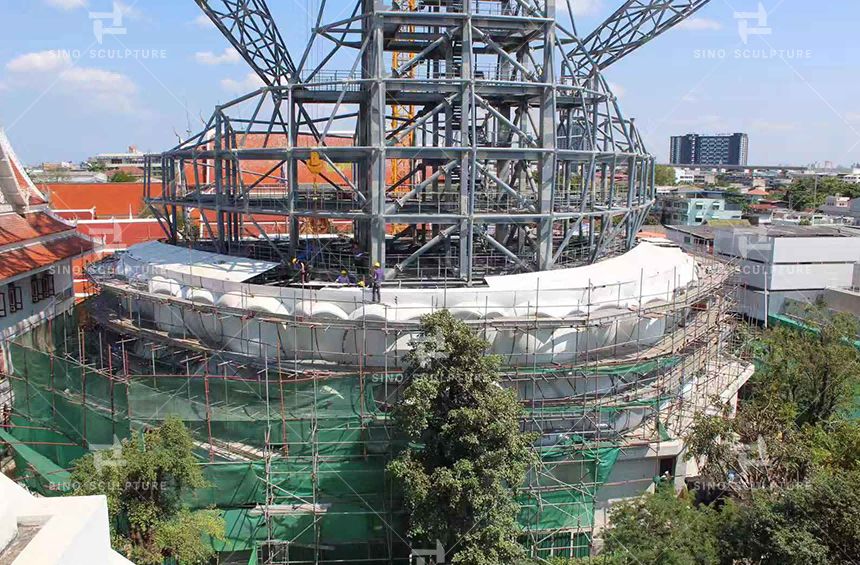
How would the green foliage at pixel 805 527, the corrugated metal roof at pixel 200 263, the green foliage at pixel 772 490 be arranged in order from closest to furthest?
the green foliage at pixel 805 527
the green foliage at pixel 772 490
the corrugated metal roof at pixel 200 263

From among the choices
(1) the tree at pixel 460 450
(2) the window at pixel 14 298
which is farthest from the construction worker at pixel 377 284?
(2) the window at pixel 14 298

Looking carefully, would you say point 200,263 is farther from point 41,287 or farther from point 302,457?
point 302,457

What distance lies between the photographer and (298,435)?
16.9 metres

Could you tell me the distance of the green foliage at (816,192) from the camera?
9050 cm

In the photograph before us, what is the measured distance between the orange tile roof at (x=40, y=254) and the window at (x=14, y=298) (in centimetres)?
99

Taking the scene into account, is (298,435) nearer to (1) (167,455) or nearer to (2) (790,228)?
(1) (167,455)

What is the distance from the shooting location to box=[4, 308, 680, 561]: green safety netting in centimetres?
1653

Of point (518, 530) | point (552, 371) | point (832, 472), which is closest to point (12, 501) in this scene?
point (518, 530)

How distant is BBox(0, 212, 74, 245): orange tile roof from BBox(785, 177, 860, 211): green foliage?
298 feet

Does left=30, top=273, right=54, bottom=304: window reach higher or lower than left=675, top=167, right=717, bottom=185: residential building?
lower

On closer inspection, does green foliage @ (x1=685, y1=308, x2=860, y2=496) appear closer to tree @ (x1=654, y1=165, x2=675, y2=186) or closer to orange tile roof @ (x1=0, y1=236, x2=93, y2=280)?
orange tile roof @ (x1=0, y1=236, x2=93, y2=280)

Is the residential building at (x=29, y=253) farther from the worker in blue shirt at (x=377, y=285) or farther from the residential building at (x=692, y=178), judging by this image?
the residential building at (x=692, y=178)

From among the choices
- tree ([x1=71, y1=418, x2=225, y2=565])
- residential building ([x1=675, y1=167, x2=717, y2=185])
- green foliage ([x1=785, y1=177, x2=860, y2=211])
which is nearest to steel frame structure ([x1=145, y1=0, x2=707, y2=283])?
tree ([x1=71, y1=418, x2=225, y2=565])

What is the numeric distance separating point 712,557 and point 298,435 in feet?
32.9
